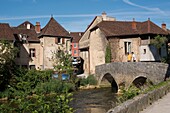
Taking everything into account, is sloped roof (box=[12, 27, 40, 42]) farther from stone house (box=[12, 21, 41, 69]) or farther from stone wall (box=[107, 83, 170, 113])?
stone wall (box=[107, 83, 170, 113])

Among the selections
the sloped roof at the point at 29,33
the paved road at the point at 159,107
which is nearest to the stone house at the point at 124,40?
the sloped roof at the point at 29,33

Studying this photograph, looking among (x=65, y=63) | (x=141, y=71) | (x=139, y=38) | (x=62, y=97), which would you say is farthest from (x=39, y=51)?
(x=62, y=97)

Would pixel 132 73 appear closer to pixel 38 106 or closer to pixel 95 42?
pixel 95 42

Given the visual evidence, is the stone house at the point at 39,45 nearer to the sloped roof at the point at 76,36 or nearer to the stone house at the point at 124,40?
the stone house at the point at 124,40

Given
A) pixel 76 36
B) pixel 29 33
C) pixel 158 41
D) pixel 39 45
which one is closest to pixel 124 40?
pixel 158 41

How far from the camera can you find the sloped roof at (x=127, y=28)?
31.8 m

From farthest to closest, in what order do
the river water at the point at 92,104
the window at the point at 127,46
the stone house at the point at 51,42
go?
the stone house at the point at 51,42 < the window at the point at 127,46 < the river water at the point at 92,104

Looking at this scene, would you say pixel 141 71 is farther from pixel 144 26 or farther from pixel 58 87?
pixel 144 26

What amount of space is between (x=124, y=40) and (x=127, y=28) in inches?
102

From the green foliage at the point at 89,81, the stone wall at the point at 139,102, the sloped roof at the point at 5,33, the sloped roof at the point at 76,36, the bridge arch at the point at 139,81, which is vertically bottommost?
the green foliage at the point at 89,81

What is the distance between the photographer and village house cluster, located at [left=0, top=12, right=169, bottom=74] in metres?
31.1

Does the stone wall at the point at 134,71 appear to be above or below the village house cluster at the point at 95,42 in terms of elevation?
below

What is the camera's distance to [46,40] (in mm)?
33344

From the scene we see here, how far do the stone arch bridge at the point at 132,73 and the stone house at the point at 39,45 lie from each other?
6.81 metres
